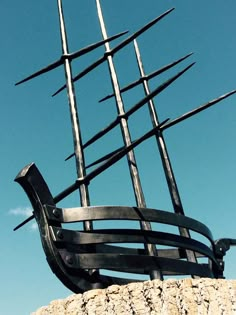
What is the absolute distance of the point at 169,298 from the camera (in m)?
3.40

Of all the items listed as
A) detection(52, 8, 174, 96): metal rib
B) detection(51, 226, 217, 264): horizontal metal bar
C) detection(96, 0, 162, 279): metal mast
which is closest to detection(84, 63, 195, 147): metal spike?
detection(96, 0, 162, 279): metal mast

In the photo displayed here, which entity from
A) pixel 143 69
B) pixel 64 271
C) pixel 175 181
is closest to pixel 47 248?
pixel 64 271

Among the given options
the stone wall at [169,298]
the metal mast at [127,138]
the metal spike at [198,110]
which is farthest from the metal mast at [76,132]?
the stone wall at [169,298]

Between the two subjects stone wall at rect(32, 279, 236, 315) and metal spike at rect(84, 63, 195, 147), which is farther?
metal spike at rect(84, 63, 195, 147)

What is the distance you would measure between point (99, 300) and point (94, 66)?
8288mm

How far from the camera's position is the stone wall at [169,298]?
3.36 m

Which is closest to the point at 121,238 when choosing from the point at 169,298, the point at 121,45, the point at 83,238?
the point at 83,238

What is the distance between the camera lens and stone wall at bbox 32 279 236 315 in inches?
132

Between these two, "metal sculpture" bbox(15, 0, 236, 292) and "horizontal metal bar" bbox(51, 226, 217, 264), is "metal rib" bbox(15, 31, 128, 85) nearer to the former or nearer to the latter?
"metal sculpture" bbox(15, 0, 236, 292)

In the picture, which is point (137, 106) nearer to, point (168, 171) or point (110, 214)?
point (168, 171)

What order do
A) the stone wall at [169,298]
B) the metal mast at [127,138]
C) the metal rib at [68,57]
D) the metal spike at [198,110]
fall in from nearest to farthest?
the stone wall at [169,298], the metal mast at [127,138], the metal spike at [198,110], the metal rib at [68,57]

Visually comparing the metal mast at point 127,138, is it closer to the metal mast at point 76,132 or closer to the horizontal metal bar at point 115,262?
the metal mast at point 76,132

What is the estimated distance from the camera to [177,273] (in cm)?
573

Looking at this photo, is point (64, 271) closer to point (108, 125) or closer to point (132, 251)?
point (132, 251)
